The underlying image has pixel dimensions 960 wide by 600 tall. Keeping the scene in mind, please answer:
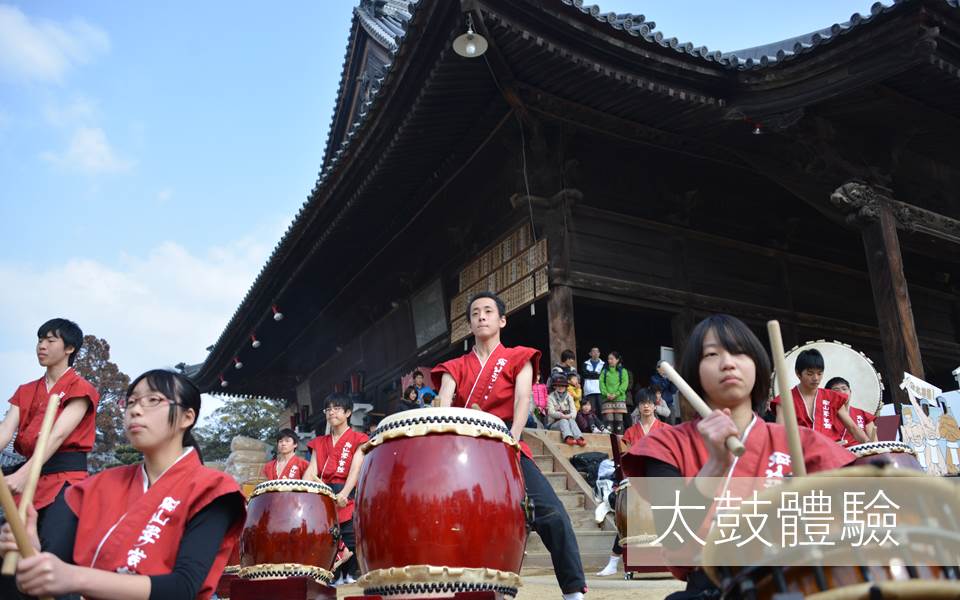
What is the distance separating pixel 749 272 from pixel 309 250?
276 inches

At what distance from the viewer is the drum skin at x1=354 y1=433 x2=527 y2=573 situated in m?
2.82

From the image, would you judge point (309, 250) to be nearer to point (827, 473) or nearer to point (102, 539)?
point (102, 539)

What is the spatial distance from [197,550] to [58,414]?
84.8 inches

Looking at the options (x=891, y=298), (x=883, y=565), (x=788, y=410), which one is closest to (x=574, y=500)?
(x=891, y=298)

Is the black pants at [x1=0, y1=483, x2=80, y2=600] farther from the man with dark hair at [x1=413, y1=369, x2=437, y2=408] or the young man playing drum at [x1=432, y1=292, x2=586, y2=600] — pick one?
the man with dark hair at [x1=413, y1=369, x2=437, y2=408]

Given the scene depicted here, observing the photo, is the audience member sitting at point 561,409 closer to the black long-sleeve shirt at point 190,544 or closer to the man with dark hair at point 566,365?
the man with dark hair at point 566,365

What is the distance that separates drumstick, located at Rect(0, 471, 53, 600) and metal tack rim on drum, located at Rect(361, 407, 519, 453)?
1.43m

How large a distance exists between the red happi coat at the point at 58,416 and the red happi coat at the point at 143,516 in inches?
67.3

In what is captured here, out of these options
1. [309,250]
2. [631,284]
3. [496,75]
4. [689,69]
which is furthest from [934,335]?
[309,250]

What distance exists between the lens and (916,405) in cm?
717

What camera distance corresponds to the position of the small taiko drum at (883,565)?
1190 millimetres

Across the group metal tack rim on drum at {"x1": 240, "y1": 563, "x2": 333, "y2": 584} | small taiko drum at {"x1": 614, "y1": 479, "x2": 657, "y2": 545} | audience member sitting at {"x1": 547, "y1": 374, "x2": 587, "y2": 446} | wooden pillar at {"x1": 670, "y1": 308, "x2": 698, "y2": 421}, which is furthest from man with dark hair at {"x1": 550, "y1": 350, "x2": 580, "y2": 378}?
metal tack rim on drum at {"x1": 240, "y1": 563, "x2": 333, "y2": 584}

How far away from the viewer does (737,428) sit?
1.92 metres

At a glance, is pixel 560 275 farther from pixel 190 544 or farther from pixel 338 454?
pixel 190 544
